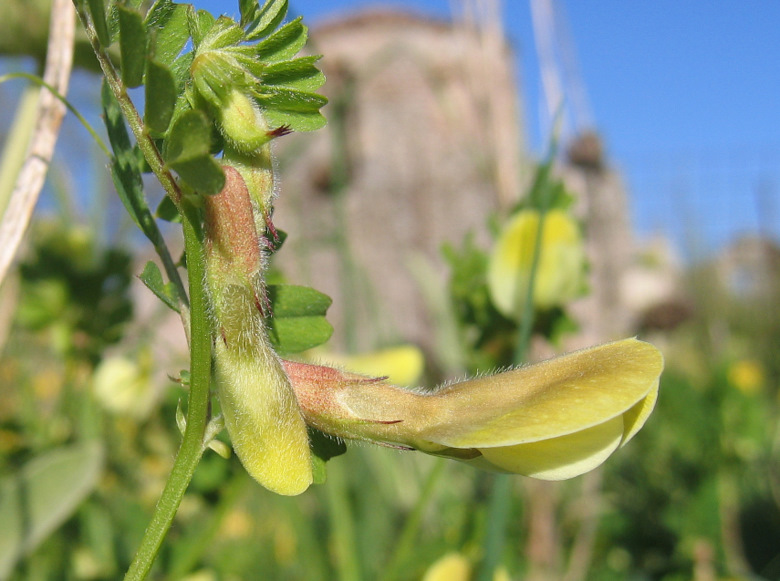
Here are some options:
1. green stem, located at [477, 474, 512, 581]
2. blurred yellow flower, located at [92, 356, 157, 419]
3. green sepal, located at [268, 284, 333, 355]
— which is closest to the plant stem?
green stem, located at [477, 474, 512, 581]

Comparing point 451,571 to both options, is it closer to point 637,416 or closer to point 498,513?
point 498,513

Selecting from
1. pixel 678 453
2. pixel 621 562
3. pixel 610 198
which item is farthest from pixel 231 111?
pixel 610 198

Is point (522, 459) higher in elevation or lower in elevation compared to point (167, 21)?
lower

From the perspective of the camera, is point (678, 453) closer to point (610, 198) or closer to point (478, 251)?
point (478, 251)

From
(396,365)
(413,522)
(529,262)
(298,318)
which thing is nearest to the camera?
(298,318)

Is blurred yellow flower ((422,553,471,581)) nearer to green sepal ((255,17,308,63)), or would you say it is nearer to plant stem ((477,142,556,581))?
plant stem ((477,142,556,581))

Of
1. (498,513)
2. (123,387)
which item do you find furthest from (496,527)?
(123,387)
